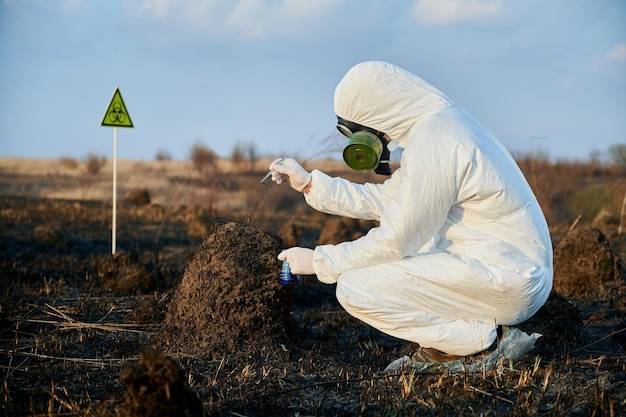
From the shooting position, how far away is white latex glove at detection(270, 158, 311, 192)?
5.08 meters

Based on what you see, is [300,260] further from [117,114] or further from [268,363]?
[117,114]

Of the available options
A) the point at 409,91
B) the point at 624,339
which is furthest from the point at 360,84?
the point at 624,339

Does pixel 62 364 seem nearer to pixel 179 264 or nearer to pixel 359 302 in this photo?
pixel 359 302

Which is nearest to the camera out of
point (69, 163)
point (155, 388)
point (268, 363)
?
point (155, 388)

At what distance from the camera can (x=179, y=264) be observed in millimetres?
10805

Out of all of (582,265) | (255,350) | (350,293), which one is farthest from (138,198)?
(350,293)

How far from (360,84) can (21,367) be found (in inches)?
111

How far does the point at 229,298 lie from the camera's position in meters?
5.33

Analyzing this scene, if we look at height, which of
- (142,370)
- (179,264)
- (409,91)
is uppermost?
(409,91)

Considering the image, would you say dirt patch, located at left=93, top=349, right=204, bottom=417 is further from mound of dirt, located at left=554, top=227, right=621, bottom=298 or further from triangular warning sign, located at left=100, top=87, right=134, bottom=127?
triangular warning sign, located at left=100, top=87, right=134, bottom=127

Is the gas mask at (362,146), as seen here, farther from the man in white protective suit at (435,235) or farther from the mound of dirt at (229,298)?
the mound of dirt at (229,298)

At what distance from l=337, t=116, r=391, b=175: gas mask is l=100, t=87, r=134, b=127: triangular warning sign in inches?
294

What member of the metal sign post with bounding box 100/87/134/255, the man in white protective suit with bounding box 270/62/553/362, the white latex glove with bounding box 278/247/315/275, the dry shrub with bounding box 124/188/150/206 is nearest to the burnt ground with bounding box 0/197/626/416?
the man in white protective suit with bounding box 270/62/553/362

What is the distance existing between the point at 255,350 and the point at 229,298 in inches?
16.0
